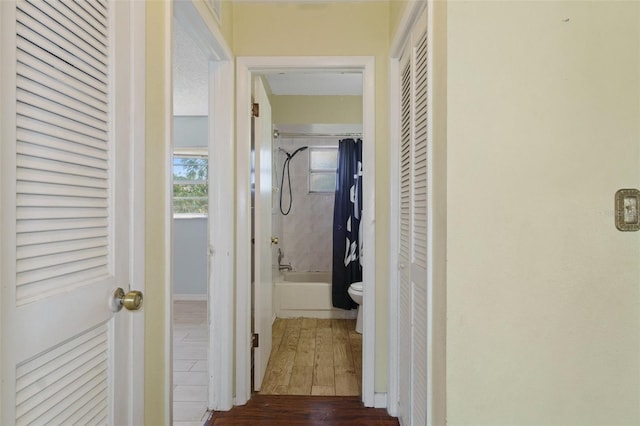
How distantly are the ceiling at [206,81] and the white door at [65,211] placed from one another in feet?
6.06

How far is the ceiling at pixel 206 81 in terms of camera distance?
270 cm

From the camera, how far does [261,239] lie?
2203mm

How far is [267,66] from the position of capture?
2014 mm

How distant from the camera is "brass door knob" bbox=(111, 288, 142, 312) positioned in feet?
3.00

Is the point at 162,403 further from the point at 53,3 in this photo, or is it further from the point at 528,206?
the point at 528,206

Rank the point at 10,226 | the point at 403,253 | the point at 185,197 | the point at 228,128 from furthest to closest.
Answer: the point at 185,197 → the point at 228,128 → the point at 403,253 → the point at 10,226

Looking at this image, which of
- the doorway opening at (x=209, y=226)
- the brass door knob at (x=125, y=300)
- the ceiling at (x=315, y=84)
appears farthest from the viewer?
the ceiling at (x=315, y=84)

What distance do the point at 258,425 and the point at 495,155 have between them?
175 cm

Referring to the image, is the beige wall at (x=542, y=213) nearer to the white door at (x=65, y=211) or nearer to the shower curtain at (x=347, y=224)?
the white door at (x=65, y=211)

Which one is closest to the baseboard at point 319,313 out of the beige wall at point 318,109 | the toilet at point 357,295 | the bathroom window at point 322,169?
the toilet at point 357,295

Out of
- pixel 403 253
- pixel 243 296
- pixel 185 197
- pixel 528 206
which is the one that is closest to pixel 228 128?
pixel 243 296

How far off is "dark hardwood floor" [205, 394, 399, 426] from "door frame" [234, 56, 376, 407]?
0.25 feet

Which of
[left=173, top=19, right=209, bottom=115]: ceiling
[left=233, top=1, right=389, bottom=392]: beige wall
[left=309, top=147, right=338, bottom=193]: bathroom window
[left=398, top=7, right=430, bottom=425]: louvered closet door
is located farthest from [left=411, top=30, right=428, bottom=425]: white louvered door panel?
[left=309, top=147, right=338, bottom=193]: bathroom window

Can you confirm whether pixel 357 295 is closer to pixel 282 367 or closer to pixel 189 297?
pixel 282 367
